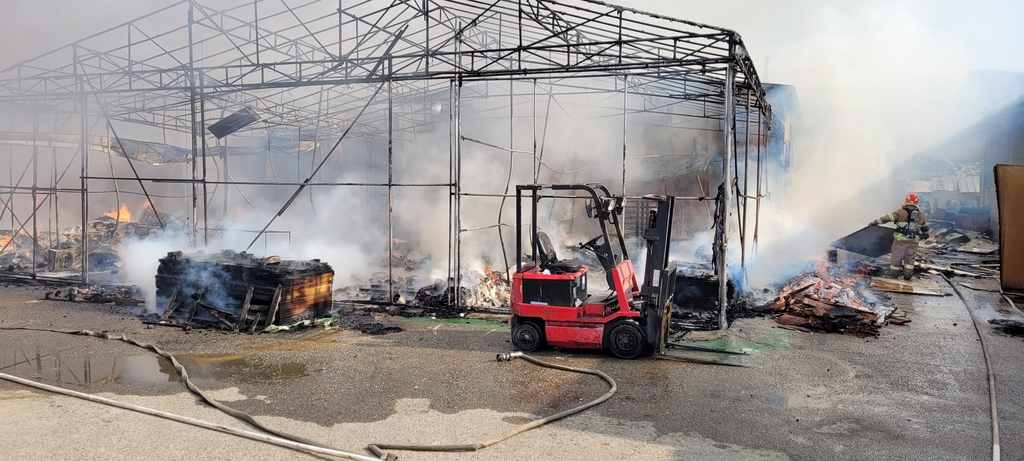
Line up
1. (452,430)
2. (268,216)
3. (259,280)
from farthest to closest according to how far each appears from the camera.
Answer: (268,216) < (259,280) < (452,430)

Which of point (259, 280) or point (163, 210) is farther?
point (163, 210)

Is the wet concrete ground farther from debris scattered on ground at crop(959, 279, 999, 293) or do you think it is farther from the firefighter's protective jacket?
debris scattered on ground at crop(959, 279, 999, 293)

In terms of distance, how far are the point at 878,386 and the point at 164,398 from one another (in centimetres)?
763

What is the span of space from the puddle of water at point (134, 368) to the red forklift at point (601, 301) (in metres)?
2.98

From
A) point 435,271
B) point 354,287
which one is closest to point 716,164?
point 435,271

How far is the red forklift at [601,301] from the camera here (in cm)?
732

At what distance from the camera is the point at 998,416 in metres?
5.48

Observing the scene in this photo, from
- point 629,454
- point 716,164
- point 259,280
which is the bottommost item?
point 629,454

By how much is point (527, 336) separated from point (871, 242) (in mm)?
11897

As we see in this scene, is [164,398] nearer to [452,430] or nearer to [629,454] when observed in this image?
[452,430]

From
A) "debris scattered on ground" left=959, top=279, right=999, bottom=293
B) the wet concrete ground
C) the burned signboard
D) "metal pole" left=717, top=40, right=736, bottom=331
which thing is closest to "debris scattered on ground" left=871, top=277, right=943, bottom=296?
"debris scattered on ground" left=959, top=279, right=999, bottom=293

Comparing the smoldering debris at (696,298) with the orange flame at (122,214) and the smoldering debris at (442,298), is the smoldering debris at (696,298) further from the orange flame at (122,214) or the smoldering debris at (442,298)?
the orange flame at (122,214)

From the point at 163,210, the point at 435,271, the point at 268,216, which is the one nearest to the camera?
the point at 435,271

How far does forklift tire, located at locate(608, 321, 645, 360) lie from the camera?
287 inches
